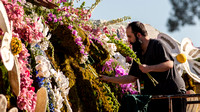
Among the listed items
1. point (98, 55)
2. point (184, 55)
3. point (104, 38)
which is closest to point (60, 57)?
point (98, 55)

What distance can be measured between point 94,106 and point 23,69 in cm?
148

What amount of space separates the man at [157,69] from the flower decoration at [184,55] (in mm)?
3713

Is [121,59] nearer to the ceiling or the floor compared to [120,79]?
nearer to the ceiling

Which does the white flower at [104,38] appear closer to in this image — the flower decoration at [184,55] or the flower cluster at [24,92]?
the flower cluster at [24,92]

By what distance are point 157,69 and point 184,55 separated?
4444 mm

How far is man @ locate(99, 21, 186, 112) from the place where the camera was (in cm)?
365

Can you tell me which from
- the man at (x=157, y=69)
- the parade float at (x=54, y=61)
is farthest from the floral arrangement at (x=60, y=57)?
the man at (x=157, y=69)

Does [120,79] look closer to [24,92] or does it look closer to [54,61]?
[54,61]

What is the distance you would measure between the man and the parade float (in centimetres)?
27

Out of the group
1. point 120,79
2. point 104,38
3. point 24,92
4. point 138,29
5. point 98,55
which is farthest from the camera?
point 104,38

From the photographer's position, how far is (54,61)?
12.3 feet

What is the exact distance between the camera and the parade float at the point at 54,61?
2645mm

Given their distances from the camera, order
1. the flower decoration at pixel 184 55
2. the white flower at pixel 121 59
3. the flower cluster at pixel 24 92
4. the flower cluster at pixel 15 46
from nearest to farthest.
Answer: the flower cluster at pixel 15 46
the flower cluster at pixel 24 92
the white flower at pixel 121 59
the flower decoration at pixel 184 55

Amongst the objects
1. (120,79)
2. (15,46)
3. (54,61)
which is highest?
(15,46)
